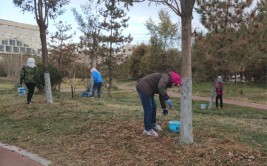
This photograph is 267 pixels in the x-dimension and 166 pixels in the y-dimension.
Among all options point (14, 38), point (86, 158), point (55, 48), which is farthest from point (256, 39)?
point (14, 38)

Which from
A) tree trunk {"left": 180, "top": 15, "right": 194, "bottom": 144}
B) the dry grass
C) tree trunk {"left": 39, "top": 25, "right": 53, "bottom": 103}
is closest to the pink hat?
tree trunk {"left": 180, "top": 15, "right": 194, "bottom": 144}

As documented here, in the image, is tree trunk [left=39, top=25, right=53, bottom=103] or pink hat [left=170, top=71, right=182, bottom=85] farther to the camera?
tree trunk [left=39, top=25, right=53, bottom=103]

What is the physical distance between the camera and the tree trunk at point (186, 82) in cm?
557

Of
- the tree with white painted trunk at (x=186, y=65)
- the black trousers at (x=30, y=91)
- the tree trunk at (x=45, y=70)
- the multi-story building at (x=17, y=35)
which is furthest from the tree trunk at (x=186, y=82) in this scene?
the multi-story building at (x=17, y=35)

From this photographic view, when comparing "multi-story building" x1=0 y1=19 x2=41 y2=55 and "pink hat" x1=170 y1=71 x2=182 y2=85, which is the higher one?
"multi-story building" x1=0 y1=19 x2=41 y2=55

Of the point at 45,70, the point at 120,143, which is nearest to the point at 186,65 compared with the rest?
the point at 120,143

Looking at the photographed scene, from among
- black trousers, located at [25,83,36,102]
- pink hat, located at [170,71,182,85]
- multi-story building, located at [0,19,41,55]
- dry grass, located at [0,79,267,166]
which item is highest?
multi-story building, located at [0,19,41,55]

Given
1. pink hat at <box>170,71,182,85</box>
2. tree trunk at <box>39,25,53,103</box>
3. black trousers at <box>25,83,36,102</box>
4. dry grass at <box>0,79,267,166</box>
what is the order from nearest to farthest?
1. dry grass at <box>0,79,267,166</box>
2. pink hat at <box>170,71,182,85</box>
3. tree trunk at <box>39,25,53,103</box>
4. black trousers at <box>25,83,36,102</box>

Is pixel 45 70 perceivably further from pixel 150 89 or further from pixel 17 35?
pixel 17 35

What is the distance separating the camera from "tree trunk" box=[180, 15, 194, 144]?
18.3ft

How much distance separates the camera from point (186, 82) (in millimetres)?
5625

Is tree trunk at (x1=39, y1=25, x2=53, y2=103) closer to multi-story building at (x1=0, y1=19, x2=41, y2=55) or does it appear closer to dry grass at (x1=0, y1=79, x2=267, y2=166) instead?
dry grass at (x1=0, y1=79, x2=267, y2=166)

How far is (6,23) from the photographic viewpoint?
67.2m

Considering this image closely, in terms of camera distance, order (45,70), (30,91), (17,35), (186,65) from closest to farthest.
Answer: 1. (186,65)
2. (45,70)
3. (30,91)
4. (17,35)
